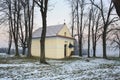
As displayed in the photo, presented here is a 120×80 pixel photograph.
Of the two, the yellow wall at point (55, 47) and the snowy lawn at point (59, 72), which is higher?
the yellow wall at point (55, 47)

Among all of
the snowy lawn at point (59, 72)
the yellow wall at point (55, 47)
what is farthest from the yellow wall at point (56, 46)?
the snowy lawn at point (59, 72)

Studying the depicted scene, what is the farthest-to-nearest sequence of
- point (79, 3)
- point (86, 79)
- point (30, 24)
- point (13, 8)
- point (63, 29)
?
1. point (79, 3)
2. point (63, 29)
3. point (13, 8)
4. point (30, 24)
5. point (86, 79)

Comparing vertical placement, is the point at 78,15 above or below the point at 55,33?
above

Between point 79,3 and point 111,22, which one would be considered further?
point 79,3

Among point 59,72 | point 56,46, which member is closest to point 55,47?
point 56,46

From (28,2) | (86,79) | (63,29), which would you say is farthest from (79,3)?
(86,79)

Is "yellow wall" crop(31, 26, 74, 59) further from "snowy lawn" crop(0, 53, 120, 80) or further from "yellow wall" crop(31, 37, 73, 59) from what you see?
"snowy lawn" crop(0, 53, 120, 80)

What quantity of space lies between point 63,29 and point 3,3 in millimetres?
13466

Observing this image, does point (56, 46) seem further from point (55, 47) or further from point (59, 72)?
point (59, 72)

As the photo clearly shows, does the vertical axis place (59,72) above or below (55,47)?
below

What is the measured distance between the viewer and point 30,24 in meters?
37.0

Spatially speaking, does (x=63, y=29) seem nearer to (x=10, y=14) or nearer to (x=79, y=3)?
(x=79, y=3)

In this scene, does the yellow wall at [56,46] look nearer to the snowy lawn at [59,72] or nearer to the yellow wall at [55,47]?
the yellow wall at [55,47]

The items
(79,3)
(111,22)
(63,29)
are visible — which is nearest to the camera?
(111,22)
